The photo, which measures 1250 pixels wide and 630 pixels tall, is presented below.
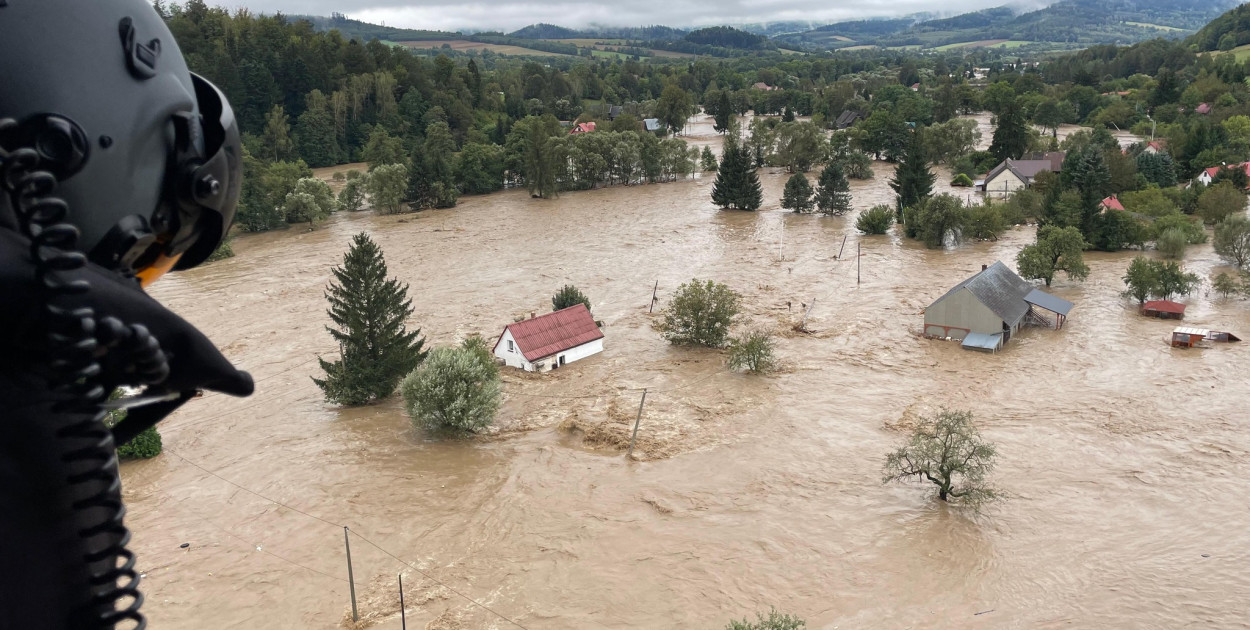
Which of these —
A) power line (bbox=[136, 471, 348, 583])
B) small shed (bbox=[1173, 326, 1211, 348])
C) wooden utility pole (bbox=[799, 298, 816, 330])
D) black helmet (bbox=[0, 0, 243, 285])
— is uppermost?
black helmet (bbox=[0, 0, 243, 285])

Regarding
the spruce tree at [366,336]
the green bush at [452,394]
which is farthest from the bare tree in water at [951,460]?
the spruce tree at [366,336]

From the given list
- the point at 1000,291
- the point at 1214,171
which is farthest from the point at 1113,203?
the point at 1000,291

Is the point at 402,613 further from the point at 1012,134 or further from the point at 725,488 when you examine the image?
the point at 1012,134

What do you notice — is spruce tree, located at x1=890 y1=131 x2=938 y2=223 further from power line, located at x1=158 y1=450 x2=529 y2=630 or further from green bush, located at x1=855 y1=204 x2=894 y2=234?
power line, located at x1=158 y1=450 x2=529 y2=630

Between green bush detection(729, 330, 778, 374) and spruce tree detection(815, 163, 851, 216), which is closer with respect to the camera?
green bush detection(729, 330, 778, 374)

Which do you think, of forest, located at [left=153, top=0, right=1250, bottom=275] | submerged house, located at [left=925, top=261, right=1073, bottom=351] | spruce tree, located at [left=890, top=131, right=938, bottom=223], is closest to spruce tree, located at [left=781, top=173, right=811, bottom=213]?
spruce tree, located at [left=890, top=131, right=938, bottom=223]

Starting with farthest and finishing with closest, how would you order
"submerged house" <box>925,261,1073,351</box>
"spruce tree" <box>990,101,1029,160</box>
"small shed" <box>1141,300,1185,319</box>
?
"spruce tree" <box>990,101,1029,160</box>, "small shed" <box>1141,300,1185,319</box>, "submerged house" <box>925,261,1073,351</box>
